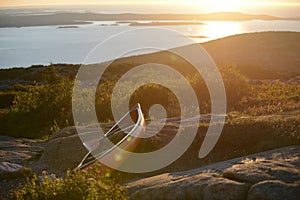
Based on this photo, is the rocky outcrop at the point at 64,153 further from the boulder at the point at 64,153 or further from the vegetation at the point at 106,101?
the vegetation at the point at 106,101

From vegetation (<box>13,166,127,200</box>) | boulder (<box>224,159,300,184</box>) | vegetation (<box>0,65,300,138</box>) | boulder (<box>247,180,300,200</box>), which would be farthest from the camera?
vegetation (<box>0,65,300,138</box>)

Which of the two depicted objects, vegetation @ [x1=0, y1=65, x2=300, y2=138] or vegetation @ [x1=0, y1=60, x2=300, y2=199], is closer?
vegetation @ [x1=0, y1=60, x2=300, y2=199]

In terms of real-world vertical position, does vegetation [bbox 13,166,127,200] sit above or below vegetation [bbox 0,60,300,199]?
below

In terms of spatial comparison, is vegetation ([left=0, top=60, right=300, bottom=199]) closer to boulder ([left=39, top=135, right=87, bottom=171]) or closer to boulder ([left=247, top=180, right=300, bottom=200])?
boulder ([left=39, top=135, right=87, bottom=171])

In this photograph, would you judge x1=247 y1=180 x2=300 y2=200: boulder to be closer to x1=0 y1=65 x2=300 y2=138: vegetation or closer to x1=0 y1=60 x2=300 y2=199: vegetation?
x1=0 y1=60 x2=300 y2=199: vegetation

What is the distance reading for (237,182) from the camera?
7.27 metres

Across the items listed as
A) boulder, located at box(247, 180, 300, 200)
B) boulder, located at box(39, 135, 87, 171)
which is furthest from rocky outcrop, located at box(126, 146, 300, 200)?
boulder, located at box(39, 135, 87, 171)

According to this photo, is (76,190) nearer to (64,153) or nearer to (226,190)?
(226,190)

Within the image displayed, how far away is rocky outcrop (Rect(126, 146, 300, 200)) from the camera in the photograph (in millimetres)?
6828

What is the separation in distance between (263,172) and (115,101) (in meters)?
14.2

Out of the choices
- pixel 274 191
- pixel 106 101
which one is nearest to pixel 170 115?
pixel 106 101

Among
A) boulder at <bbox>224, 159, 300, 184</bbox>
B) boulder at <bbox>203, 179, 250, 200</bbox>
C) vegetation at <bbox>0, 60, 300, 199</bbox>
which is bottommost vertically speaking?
boulder at <bbox>203, 179, 250, 200</bbox>

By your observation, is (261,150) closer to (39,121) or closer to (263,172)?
(263,172)

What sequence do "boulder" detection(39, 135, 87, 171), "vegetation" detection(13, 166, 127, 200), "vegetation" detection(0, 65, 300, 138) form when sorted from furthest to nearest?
"vegetation" detection(0, 65, 300, 138)
"boulder" detection(39, 135, 87, 171)
"vegetation" detection(13, 166, 127, 200)
